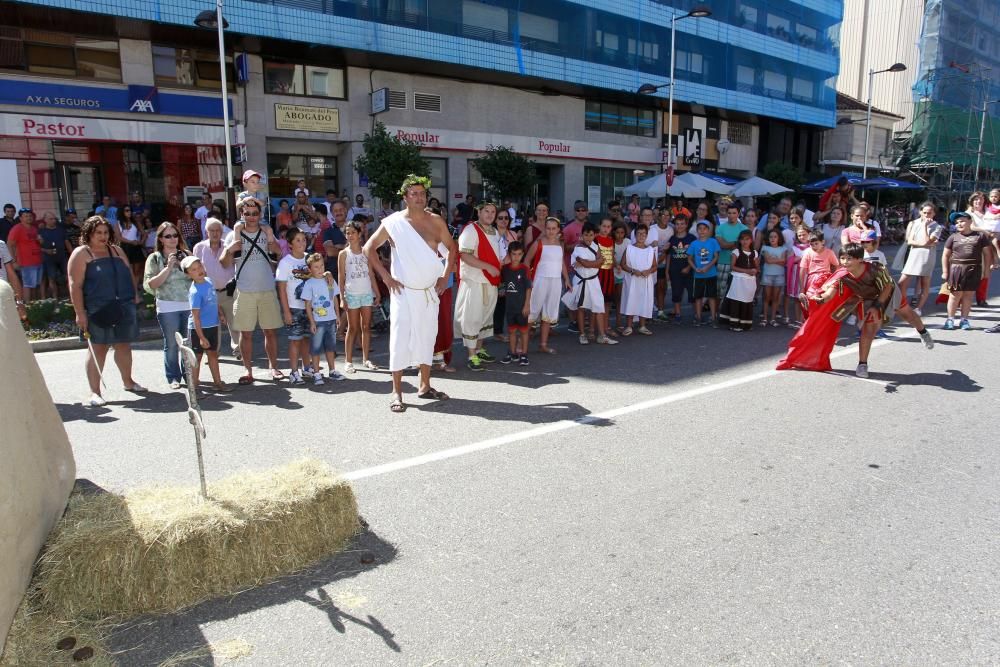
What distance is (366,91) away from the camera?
2308 centimetres

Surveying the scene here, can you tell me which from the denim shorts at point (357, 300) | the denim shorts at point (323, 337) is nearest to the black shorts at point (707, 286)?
the denim shorts at point (357, 300)

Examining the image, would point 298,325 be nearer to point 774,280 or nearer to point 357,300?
point 357,300

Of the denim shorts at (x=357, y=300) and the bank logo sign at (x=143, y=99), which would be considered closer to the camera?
the denim shorts at (x=357, y=300)

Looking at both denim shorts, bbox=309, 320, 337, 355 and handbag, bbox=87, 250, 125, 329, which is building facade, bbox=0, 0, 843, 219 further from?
denim shorts, bbox=309, 320, 337, 355

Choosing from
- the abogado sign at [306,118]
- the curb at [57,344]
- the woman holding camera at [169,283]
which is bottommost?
the curb at [57,344]

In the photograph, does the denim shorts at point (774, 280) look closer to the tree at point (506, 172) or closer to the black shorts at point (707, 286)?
the black shorts at point (707, 286)

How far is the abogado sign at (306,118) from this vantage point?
835 inches

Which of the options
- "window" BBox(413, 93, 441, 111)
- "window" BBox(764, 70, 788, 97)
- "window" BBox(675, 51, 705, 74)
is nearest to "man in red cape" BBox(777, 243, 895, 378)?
"window" BBox(413, 93, 441, 111)

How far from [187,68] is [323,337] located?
15.8 meters

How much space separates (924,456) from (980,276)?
6690 mm

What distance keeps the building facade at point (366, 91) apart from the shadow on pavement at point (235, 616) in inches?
665

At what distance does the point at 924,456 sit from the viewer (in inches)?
203

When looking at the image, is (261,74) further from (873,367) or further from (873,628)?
(873,628)

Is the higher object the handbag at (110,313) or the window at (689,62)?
the window at (689,62)
